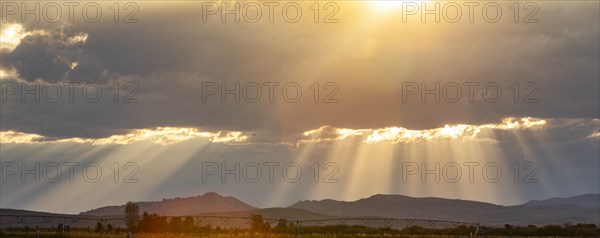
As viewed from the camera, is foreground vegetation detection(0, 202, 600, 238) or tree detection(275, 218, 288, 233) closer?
foreground vegetation detection(0, 202, 600, 238)

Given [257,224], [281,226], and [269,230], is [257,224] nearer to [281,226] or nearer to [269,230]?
[281,226]

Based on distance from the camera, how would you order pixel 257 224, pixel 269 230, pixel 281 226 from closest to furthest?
pixel 269 230
pixel 281 226
pixel 257 224

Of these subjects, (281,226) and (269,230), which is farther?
(281,226)

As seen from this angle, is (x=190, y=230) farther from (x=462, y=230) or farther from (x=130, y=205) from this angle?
(x=462, y=230)

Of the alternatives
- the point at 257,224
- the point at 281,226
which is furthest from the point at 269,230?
the point at 257,224

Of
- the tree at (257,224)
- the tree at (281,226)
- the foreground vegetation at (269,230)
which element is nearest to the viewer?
the foreground vegetation at (269,230)

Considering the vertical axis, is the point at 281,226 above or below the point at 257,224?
below

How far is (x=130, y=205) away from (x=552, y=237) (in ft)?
213

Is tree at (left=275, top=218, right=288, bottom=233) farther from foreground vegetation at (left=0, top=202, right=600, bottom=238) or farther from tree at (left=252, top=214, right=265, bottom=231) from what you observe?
tree at (left=252, top=214, right=265, bottom=231)

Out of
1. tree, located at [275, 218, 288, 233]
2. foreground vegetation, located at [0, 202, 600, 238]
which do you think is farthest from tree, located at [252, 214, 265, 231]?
tree, located at [275, 218, 288, 233]

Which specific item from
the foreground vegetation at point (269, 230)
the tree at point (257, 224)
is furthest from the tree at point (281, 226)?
the tree at point (257, 224)

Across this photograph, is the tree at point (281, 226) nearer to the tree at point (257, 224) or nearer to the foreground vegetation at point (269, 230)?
the foreground vegetation at point (269, 230)

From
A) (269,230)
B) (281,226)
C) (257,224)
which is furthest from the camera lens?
(257,224)

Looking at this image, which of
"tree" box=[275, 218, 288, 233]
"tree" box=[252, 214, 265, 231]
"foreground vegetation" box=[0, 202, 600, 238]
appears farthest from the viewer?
"tree" box=[252, 214, 265, 231]
